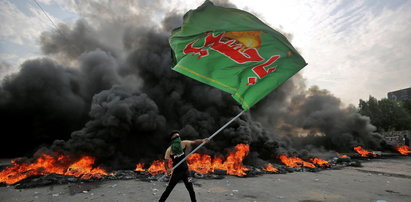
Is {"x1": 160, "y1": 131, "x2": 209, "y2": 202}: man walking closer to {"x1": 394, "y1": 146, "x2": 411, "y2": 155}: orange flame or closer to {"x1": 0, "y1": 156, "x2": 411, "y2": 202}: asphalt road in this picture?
{"x1": 0, "y1": 156, "x2": 411, "y2": 202}: asphalt road

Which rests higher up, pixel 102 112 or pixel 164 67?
pixel 164 67

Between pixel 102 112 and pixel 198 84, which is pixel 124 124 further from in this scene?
pixel 198 84

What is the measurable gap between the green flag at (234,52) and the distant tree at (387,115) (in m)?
43.7

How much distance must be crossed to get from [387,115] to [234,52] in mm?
47301

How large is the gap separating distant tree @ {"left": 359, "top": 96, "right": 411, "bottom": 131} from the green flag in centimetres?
4367

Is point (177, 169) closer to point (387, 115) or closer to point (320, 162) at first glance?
point (320, 162)

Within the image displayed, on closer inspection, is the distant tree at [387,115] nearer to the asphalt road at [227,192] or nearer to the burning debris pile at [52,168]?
the asphalt road at [227,192]

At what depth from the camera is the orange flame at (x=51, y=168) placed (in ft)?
31.5

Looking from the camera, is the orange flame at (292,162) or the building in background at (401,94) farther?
the building in background at (401,94)

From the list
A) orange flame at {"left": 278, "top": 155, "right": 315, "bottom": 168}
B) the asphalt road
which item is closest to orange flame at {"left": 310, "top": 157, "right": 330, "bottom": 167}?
orange flame at {"left": 278, "top": 155, "right": 315, "bottom": 168}

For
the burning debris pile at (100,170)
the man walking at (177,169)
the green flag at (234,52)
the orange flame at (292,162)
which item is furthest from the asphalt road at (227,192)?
the orange flame at (292,162)

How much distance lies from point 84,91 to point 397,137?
3856cm

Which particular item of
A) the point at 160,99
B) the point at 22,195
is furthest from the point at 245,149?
the point at 22,195

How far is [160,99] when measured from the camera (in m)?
22.0
